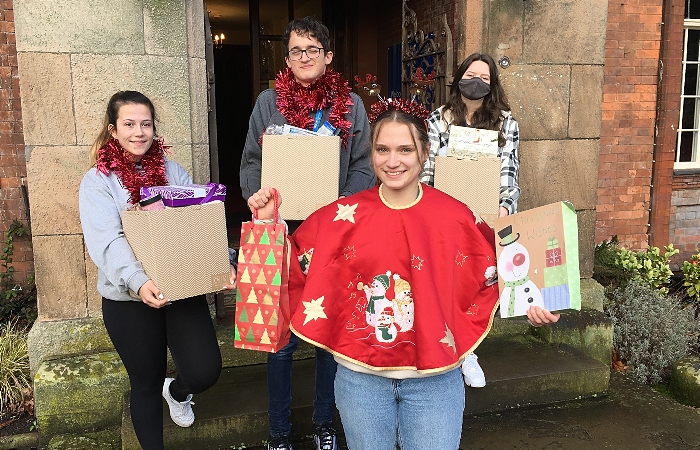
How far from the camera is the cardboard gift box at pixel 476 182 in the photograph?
10.1ft

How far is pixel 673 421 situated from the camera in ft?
12.5

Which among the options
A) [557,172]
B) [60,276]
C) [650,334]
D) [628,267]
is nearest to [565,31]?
[557,172]

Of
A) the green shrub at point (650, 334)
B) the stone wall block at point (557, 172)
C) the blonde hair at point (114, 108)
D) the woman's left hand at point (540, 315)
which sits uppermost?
the blonde hair at point (114, 108)

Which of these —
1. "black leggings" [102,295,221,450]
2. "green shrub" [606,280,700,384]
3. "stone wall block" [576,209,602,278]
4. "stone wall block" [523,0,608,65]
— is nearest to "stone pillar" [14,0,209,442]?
"black leggings" [102,295,221,450]

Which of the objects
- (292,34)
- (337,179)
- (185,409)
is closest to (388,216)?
(337,179)

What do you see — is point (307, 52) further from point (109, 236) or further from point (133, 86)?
point (133, 86)

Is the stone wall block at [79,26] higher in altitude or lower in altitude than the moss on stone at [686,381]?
higher

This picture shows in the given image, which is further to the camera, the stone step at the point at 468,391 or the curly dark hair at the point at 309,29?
the stone step at the point at 468,391

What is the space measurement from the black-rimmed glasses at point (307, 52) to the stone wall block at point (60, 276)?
6.50 feet

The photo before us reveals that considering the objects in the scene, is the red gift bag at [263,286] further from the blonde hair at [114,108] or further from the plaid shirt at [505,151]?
the plaid shirt at [505,151]

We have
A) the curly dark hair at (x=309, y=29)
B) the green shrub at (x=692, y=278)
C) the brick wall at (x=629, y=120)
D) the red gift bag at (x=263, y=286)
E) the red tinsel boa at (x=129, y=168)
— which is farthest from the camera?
the brick wall at (x=629, y=120)

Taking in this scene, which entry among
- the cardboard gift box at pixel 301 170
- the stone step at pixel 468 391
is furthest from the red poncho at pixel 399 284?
the stone step at pixel 468 391

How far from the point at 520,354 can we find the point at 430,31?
3.05 meters

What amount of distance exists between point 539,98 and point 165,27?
2.82 meters
